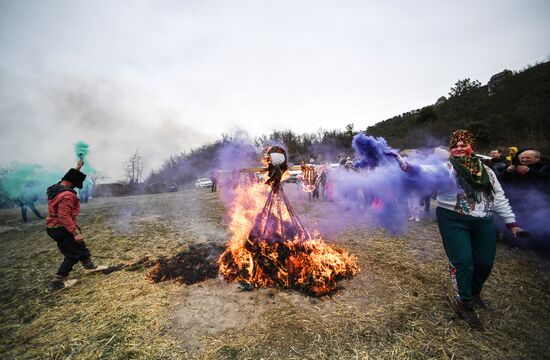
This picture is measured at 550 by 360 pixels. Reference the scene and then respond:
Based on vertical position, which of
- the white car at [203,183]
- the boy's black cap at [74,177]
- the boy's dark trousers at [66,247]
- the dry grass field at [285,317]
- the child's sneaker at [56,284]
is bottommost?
the dry grass field at [285,317]

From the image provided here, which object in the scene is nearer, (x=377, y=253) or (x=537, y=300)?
(x=537, y=300)

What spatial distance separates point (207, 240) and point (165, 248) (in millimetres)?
1151

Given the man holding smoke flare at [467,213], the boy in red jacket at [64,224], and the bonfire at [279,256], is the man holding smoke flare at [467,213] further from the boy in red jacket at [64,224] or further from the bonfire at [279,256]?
the boy in red jacket at [64,224]

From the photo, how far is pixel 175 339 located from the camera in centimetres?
314

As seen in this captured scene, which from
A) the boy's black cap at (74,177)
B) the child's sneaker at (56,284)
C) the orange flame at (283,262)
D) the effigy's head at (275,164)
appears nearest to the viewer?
the orange flame at (283,262)

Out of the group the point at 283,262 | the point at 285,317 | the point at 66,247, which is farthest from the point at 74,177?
the point at 285,317

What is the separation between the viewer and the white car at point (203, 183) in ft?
97.6

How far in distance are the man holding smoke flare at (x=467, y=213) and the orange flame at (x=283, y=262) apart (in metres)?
1.82

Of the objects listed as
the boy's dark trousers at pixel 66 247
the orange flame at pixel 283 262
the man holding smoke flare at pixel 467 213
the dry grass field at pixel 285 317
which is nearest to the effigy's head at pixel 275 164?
the orange flame at pixel 283 262

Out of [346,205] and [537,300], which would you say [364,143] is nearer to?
[537,300]

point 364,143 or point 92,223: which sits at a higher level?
point 364,143

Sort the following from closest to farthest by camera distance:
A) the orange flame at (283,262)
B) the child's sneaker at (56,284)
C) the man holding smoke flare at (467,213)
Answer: the man holding smoke flare at (467,213)
the orange flame at (283,262)
the child's sneaker at (56,284)

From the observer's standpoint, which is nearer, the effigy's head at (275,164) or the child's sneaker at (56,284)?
the child's sneaker at (56,284)

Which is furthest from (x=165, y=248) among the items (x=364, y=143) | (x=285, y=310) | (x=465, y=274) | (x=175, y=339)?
(x=465, y=274)
